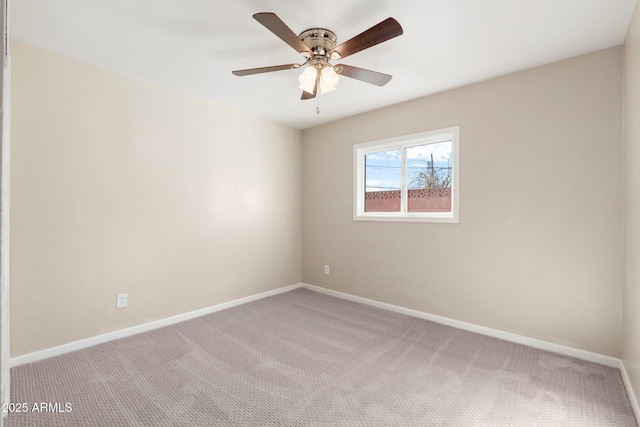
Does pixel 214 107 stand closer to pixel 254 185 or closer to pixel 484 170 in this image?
pixel 254 185

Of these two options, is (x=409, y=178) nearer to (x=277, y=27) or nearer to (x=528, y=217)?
(x=528, y=217)

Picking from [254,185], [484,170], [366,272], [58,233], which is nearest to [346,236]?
[366,272]

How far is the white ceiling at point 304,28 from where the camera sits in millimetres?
1932

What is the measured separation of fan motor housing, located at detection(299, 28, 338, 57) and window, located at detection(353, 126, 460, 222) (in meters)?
1.64

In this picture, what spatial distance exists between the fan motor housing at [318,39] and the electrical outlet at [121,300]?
104 inches

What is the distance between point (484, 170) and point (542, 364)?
5.49ft

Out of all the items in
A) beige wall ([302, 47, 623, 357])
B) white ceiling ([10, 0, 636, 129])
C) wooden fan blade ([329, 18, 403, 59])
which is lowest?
beige wall ([302, 47, 623, 357])

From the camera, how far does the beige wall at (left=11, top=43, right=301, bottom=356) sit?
238 centimetres

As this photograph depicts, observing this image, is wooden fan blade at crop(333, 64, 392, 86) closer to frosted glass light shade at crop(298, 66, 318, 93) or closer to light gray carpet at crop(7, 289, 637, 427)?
frosted glass light shade at crop(298, 66, 318, 93)

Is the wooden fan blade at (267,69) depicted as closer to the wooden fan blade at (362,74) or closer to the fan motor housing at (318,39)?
the fan motor housing at (318,39)

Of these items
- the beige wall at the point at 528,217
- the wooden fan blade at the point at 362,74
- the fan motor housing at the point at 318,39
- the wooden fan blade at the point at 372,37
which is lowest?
the beige wall at the point at 528,217

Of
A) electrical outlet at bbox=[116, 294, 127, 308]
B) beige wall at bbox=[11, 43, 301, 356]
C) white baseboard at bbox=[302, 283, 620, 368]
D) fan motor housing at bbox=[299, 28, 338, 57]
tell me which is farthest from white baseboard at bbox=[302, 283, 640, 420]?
fan motor housing at bbox=[299, 28, 338, 57]

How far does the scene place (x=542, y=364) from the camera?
2.41 m

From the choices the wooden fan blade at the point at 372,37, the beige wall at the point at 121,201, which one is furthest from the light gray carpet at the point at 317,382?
the wooden fan blade at the point at 372,37
